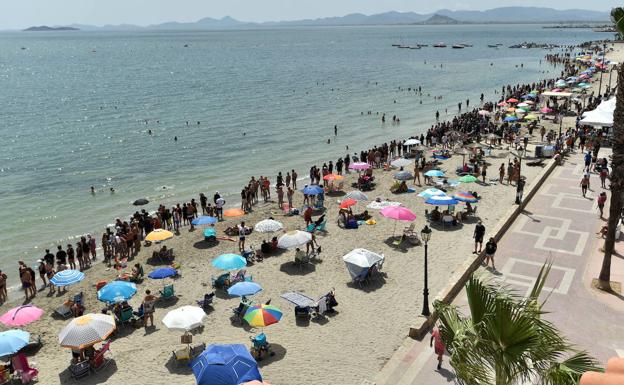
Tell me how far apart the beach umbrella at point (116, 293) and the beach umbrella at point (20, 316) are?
1676 millimetres

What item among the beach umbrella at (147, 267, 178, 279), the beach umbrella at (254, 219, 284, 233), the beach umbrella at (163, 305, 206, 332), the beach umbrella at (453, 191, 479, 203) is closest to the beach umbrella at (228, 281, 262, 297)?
the beach umbrella at (163, 305, 206, 332)

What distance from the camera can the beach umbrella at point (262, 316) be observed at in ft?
43.1

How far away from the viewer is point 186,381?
12.3 m

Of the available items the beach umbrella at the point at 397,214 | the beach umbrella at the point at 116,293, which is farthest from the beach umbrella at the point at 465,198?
the beach umbrella at the point at 116,293

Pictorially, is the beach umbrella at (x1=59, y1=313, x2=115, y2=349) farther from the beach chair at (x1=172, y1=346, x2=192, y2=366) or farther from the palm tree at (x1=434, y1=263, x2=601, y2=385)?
the palm tree at (x1=434, y1=263, x2=601, y2=385)

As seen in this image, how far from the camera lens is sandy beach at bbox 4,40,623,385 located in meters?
12.7

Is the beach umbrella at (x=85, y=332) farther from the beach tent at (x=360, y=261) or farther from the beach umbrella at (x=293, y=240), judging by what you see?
the beach tent at (x=360, y=261)

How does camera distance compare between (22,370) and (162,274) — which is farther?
(162,274)

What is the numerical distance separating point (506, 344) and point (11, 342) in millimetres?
11708

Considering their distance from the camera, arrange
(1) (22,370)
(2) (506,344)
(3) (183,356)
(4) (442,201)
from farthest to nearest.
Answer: (4) (442,201), (3) (183,356), (1) (22,370), (2) (506,344)

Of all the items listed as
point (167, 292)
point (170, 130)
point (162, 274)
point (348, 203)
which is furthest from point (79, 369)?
point (170, 130)

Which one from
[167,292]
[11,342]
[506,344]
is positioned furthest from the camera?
[167,292]

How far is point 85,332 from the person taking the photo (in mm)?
12531

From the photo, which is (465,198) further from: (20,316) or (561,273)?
(20,316)
